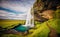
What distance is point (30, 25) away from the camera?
229 centimetres

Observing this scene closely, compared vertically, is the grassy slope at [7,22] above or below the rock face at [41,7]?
below

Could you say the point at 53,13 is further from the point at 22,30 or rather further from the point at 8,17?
the point at 8,17

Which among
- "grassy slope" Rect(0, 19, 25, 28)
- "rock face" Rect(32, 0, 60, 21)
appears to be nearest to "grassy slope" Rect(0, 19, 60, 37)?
"rock face" Rect(32, 0, 60, 21)

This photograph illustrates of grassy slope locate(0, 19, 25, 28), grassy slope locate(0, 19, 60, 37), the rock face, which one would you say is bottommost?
grassy slope locate(0, 19, 60, 37)

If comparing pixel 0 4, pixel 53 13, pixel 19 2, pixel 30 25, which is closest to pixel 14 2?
pixel 19 2

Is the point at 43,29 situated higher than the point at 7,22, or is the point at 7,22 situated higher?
the point at 7,22

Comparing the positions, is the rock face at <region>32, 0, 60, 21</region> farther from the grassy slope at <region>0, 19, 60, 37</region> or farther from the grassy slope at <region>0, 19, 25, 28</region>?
the grassy slope at <region>0, 19, 25, 28</region>

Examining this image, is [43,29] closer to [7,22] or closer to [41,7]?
[41,7]

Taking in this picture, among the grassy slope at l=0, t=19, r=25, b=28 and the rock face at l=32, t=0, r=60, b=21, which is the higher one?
the rock face at l=32, t=0, r=60, b=21

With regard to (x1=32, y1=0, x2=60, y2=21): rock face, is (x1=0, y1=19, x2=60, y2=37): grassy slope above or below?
below

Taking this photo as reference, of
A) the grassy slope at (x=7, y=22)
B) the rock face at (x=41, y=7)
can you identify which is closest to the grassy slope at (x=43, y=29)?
the rock face at (x=41, y=7)

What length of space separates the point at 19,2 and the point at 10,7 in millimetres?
184

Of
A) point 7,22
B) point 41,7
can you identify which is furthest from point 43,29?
point 7,22

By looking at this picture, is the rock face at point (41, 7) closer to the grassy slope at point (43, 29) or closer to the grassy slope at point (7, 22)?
the grassy slope at point (43, 29)
